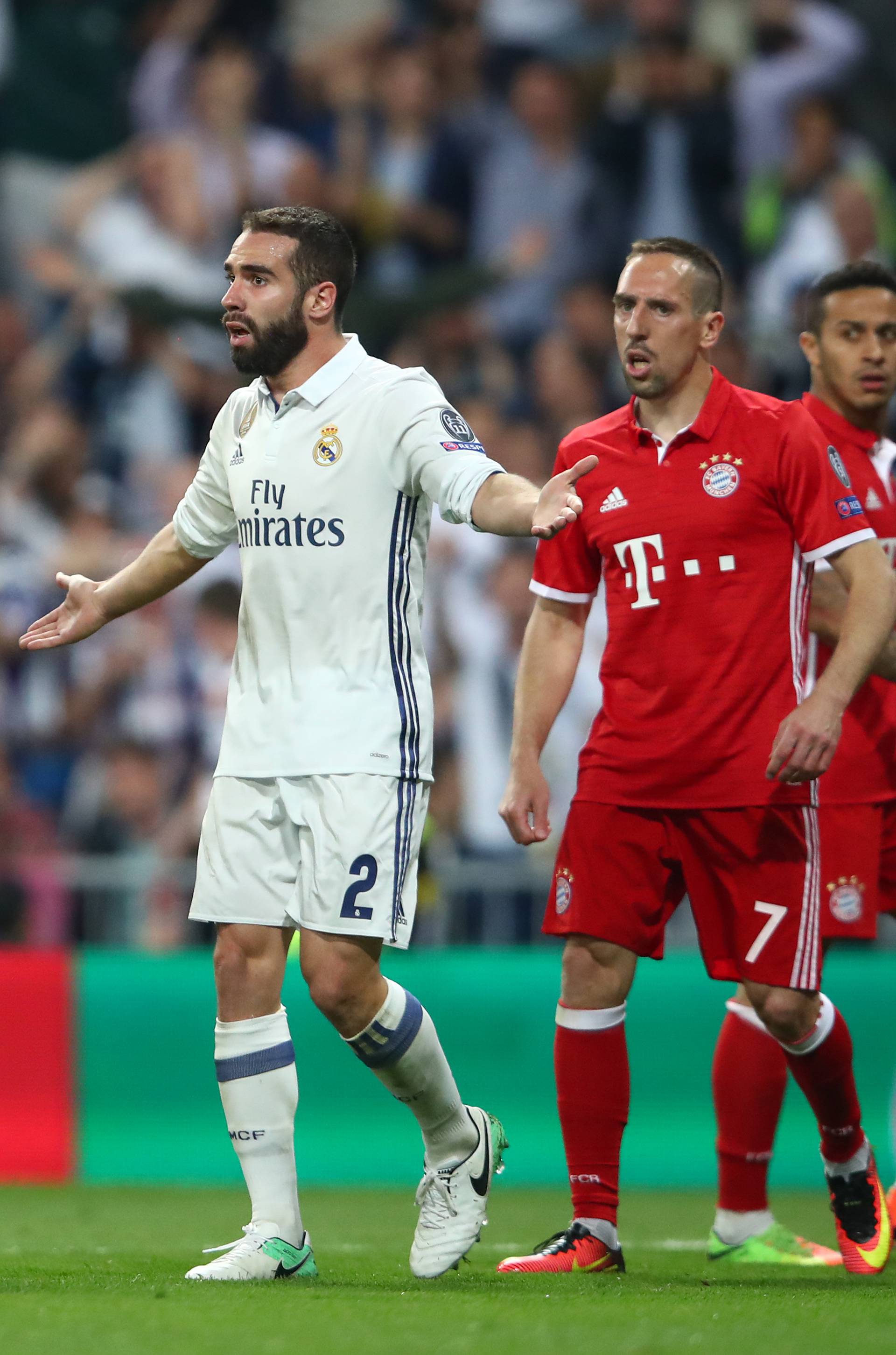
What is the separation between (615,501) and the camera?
5086 millimetres

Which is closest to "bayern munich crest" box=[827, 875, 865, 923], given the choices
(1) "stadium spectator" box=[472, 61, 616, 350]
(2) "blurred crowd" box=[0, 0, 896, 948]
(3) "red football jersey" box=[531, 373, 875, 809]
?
(3) "red football jersey" box=[531, 373, 875, 809]

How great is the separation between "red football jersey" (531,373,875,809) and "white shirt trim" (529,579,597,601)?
0.19 meters

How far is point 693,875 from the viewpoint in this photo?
5.05 m

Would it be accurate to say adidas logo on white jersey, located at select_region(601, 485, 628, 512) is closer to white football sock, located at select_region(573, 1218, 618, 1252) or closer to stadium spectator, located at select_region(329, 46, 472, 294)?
white football sock, located at select_region(573, 1218, 618, 1252)

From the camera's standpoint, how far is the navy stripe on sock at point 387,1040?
14.9ft

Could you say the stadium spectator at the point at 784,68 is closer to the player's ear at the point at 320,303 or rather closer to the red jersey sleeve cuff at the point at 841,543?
the red jersey sleeve cuff at the point at 841,543

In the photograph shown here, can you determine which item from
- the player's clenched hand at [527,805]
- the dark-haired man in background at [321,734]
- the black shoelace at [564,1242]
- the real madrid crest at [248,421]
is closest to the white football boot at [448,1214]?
the dark-haired man in background at [321,734]

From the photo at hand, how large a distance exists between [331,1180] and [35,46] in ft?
27.4

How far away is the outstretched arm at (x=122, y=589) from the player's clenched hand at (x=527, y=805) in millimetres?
963

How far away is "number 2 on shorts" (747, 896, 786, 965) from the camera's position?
4.93 meters

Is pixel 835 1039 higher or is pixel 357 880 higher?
pixel 357 880

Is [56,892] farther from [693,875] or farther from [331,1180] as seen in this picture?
[693,875]

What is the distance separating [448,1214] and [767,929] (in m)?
1.03

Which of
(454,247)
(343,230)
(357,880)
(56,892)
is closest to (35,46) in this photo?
(454,247)
